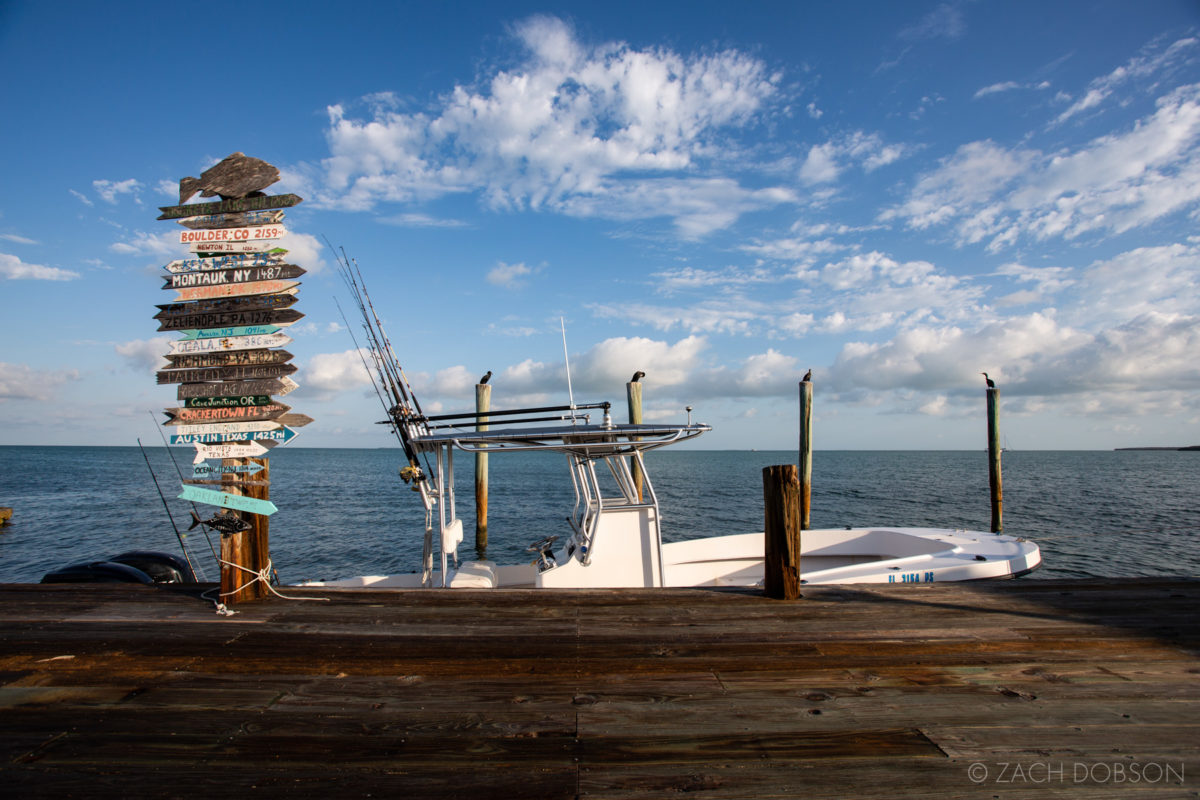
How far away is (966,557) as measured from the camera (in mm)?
10227

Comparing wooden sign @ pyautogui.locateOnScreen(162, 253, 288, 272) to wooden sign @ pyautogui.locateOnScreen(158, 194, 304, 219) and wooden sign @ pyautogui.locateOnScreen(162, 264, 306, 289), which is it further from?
wooden sign @ pyautogui.locateOnScreen(158, 194, 304, 219)

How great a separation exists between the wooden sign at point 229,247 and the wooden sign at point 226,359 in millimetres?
887

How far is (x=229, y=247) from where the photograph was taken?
16.3 feet

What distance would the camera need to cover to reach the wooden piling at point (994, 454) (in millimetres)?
16719

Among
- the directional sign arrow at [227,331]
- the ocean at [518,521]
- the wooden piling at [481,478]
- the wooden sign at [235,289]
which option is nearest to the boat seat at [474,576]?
the directional sign arrow at [227,331]

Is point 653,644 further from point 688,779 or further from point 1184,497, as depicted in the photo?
point 1184,497

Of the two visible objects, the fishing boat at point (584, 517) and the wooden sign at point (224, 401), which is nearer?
A: the wooden sign at point (224, 401)

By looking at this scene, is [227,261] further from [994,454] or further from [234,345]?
[994,454]

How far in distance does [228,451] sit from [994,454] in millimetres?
18853

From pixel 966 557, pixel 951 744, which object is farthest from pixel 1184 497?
pixel 951 744

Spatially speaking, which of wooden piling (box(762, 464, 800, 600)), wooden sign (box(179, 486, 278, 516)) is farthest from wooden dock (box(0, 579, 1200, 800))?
wooden sign (box(179, 486, 278, 516))

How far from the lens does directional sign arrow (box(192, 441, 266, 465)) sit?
4777 mm

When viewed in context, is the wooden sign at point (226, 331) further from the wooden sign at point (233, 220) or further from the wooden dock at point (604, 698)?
the wooden dock at point (604, 698)

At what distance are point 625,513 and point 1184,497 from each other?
159 ft
